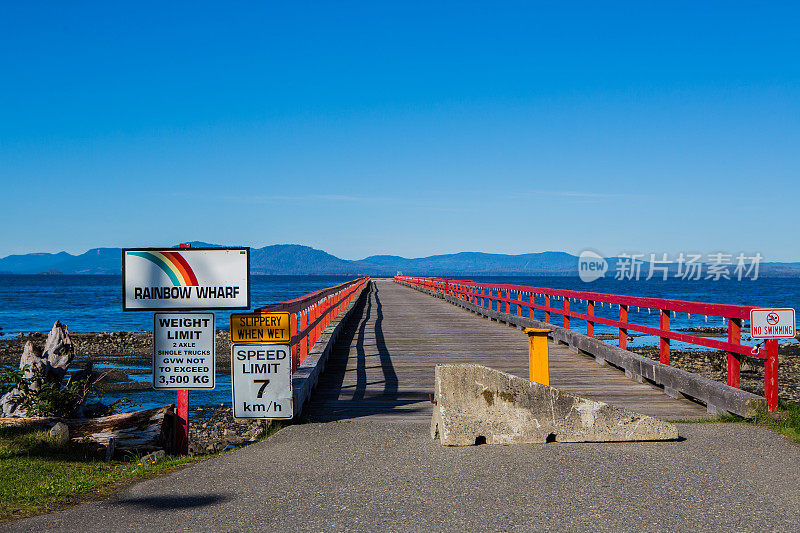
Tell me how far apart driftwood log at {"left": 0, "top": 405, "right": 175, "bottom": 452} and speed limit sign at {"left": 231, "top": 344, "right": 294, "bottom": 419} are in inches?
45.6

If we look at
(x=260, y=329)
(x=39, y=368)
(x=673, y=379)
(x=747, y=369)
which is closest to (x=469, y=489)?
(x=260, y=329)

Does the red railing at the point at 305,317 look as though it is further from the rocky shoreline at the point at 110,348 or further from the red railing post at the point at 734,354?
the rocky shoreline at the point at 110,348

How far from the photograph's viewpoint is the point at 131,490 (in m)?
5.58

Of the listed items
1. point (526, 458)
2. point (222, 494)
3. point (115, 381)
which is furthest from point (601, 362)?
point (115, 381)

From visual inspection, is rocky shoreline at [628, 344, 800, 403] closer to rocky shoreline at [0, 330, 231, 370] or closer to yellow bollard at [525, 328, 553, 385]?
yellow bollard at [525, 328, 553, 385]

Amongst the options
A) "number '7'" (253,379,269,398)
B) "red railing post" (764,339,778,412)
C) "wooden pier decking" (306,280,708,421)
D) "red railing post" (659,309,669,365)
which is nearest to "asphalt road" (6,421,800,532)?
"red railing post" (764,339,778,412)

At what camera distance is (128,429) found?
805cm

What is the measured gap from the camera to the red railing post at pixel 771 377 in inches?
288

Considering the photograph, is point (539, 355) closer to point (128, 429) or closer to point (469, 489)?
point (469, 489)

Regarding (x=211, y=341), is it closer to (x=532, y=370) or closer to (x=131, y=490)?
(x=131, y=490)

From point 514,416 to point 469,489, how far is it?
1.50 m

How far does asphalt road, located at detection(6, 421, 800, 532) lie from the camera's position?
4660mm

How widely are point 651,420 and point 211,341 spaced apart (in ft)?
15.0

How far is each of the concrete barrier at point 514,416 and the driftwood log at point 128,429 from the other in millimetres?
3394
